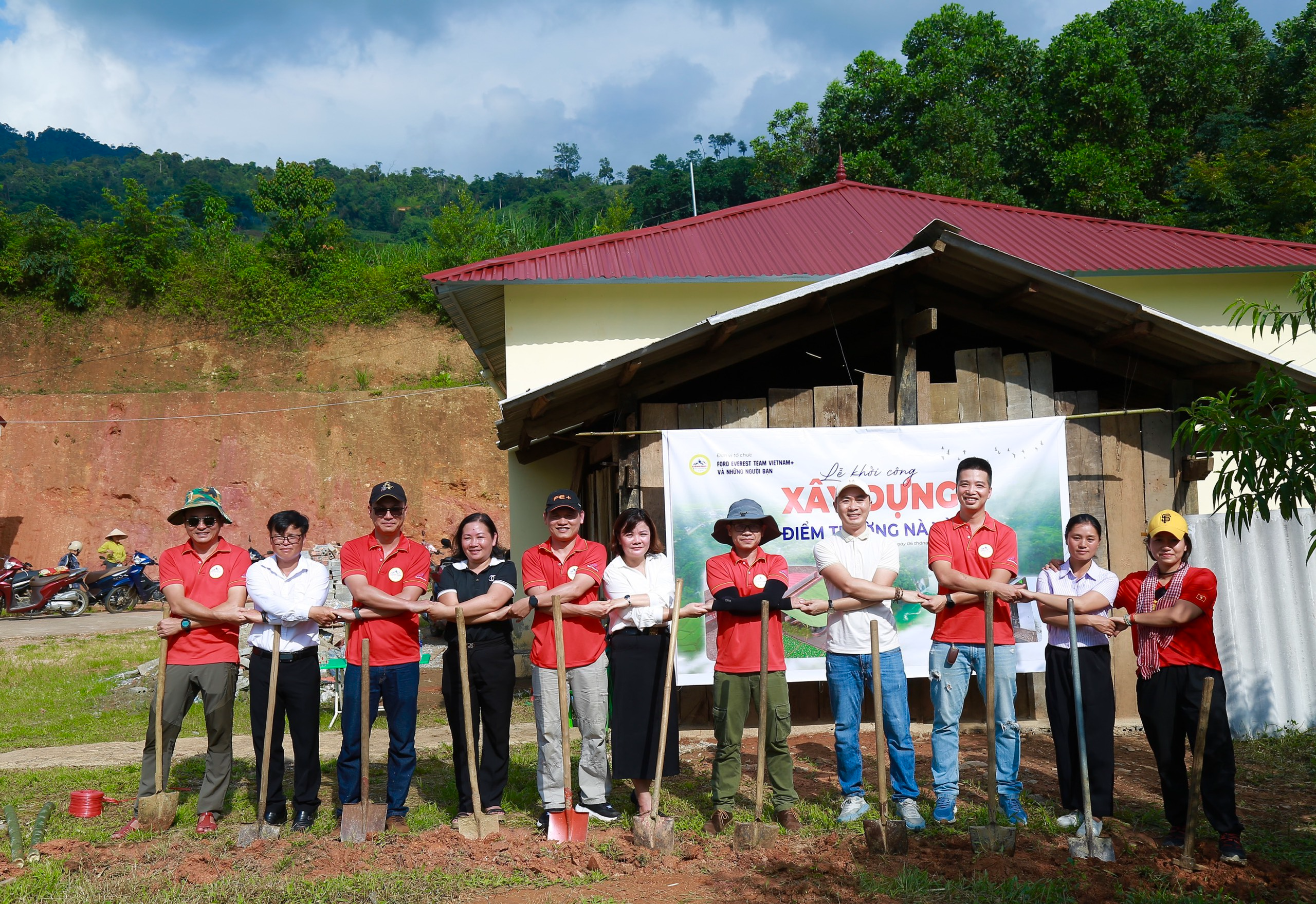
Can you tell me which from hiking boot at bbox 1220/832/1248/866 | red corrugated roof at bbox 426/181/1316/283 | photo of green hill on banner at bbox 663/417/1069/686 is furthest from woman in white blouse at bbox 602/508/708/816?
red corrugated roof at bbox 426/181/1316/283

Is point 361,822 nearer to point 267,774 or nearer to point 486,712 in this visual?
point 267,774

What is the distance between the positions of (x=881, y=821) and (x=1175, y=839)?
1.37 m

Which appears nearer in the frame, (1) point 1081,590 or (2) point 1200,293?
(1) point 1081,590

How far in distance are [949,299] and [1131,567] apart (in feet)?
7.46

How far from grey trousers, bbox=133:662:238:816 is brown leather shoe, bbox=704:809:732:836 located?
2.50 meters

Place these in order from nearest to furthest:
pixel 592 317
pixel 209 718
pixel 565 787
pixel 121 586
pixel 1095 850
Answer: pixel 1095 850 → pixel 565 787 → pixel 209 718 → pixel 592 317 → pixel 121 586

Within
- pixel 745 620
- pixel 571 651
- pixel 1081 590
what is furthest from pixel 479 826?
pixel 1081 590

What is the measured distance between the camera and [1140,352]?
701cm

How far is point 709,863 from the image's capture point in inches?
176

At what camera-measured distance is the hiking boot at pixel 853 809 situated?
16.0 ft

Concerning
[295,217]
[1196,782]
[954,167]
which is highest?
[295,217]

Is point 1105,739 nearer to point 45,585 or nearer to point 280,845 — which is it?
point 280,845

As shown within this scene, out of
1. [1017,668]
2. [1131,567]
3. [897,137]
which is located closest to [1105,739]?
→ [1017,668]

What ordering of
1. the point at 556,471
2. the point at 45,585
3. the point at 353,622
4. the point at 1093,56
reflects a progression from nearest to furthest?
the point at 353,622 < the point at 556,471 < the point at 45,585 < the point at 1093,56
